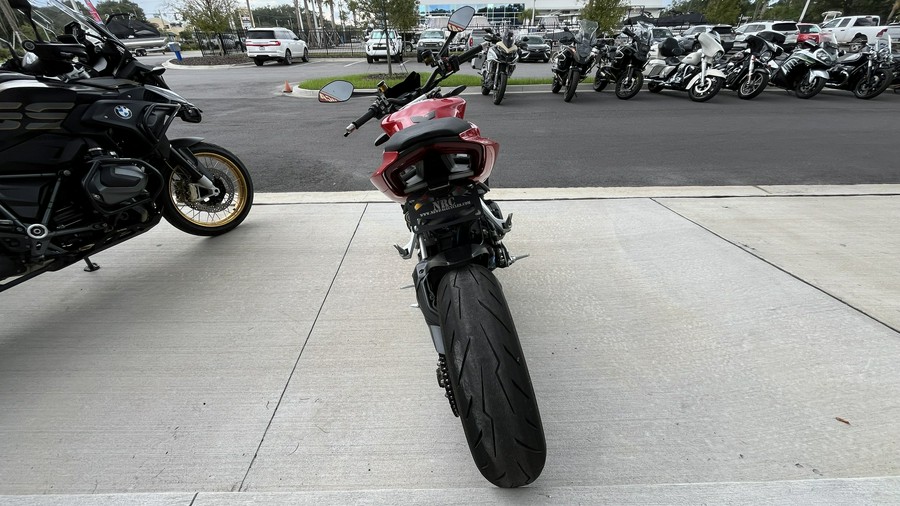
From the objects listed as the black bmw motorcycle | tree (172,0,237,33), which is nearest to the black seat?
the black bmw motorcycle

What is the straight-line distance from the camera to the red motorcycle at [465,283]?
1247 mm

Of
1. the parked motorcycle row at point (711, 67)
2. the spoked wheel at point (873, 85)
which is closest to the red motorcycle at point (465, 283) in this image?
Result: the parked motorcycle row at point (711, 67)

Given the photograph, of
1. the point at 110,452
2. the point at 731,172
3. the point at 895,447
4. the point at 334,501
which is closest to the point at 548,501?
the point at 334,501

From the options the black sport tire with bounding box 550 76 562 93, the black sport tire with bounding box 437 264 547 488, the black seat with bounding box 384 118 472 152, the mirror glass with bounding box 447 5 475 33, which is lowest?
the black sport tire with bounding box 550 76 562 93

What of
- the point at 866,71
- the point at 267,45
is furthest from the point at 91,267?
the point at 267,45

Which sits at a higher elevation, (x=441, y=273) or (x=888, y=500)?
(x=441, y=273)

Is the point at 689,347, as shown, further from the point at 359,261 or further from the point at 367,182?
the point at 367,182

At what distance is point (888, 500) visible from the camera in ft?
4.44

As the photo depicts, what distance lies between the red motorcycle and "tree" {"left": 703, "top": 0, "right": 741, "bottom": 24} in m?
43.0

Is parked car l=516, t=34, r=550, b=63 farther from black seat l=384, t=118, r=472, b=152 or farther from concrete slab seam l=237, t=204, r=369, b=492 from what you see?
black seat l=384, t=118, r=472, b=152

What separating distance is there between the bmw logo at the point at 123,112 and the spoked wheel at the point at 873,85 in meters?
14.0

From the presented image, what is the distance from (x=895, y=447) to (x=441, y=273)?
1829mm

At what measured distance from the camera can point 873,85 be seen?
980 cm

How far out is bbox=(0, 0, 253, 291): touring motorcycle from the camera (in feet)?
7.03
